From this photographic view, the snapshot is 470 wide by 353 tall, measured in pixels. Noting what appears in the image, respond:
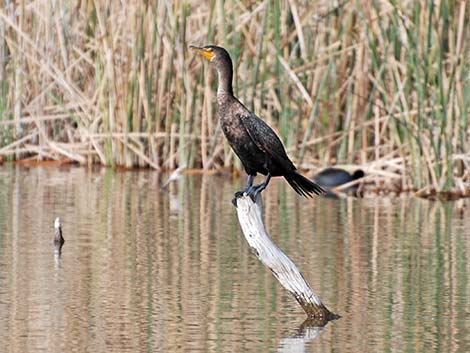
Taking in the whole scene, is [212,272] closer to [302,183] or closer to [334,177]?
[302,183]

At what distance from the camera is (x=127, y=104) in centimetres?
1416

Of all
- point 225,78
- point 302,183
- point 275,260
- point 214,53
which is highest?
point 214,53

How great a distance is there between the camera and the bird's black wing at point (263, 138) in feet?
25.0

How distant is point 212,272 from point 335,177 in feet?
15.4

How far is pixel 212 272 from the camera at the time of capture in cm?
850

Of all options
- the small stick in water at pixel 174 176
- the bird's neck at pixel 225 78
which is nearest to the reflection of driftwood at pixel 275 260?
the bird's neck at pixel 225 78

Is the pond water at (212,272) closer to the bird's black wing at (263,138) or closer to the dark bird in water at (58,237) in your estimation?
the dark bird in water at (58,237)

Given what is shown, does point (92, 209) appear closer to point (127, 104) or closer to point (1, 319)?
point (127, 104)

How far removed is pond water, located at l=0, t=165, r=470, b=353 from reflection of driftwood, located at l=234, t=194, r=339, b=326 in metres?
0.09

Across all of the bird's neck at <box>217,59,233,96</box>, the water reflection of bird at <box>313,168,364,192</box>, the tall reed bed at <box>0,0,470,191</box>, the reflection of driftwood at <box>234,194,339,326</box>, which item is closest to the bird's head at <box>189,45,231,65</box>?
the bird's neck at <box>217,59,233,96</box>

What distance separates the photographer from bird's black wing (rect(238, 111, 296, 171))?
7.62 metres

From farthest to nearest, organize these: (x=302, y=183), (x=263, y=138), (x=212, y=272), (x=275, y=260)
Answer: (x=212, y=272), (x=302, y=183), (x=263, y=138), (x=275, y=260)

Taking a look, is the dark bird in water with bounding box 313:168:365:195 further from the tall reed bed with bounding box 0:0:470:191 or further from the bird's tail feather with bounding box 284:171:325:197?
the bird's tail feather with bounding box 284:171:325:197

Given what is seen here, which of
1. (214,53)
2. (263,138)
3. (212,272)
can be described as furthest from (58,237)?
(263,138)
